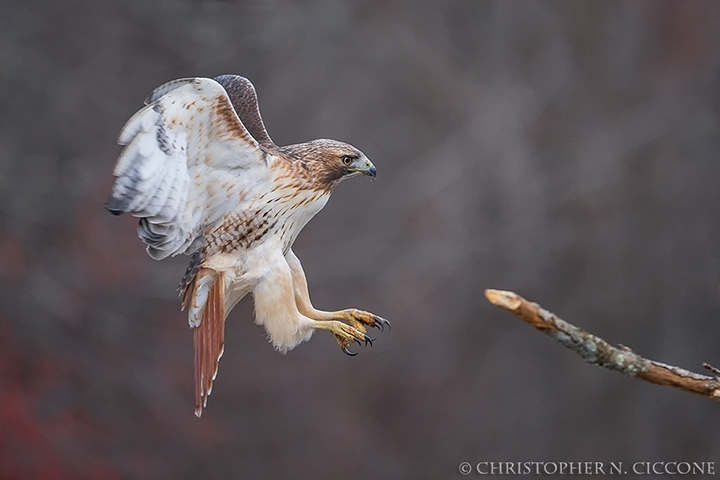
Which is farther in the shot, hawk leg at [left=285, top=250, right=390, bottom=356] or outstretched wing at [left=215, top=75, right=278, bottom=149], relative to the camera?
outstretched wing at [left=215, top=75, right=278, bottom=149]

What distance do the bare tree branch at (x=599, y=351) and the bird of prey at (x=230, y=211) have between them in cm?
78

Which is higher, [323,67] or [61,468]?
[323,67]

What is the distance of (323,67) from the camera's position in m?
9.38

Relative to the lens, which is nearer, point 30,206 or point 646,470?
point 30,206

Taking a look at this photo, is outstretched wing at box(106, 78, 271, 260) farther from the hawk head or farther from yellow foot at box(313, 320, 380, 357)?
yellow foot at box(313, 320, 380, 357)

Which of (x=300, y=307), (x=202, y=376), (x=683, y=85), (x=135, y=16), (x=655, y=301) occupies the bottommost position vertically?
(x=202, y=376)

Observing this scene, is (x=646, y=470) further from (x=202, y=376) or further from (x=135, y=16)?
(x=202, y=376)

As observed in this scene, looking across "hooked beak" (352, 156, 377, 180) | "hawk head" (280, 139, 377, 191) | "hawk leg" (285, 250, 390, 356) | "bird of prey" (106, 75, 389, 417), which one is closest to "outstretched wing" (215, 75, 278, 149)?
"bird of prey" (106, 75, 389, 417)

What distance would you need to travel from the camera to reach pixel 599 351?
97.3 inches

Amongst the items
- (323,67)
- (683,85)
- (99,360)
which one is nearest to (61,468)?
(99,360)

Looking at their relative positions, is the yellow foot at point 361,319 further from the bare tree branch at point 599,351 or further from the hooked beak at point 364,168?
the bare tree branch at point 599,351

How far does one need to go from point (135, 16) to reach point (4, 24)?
45.0 inches

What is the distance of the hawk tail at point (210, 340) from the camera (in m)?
3.03

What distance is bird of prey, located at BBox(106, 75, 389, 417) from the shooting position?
108 inches
